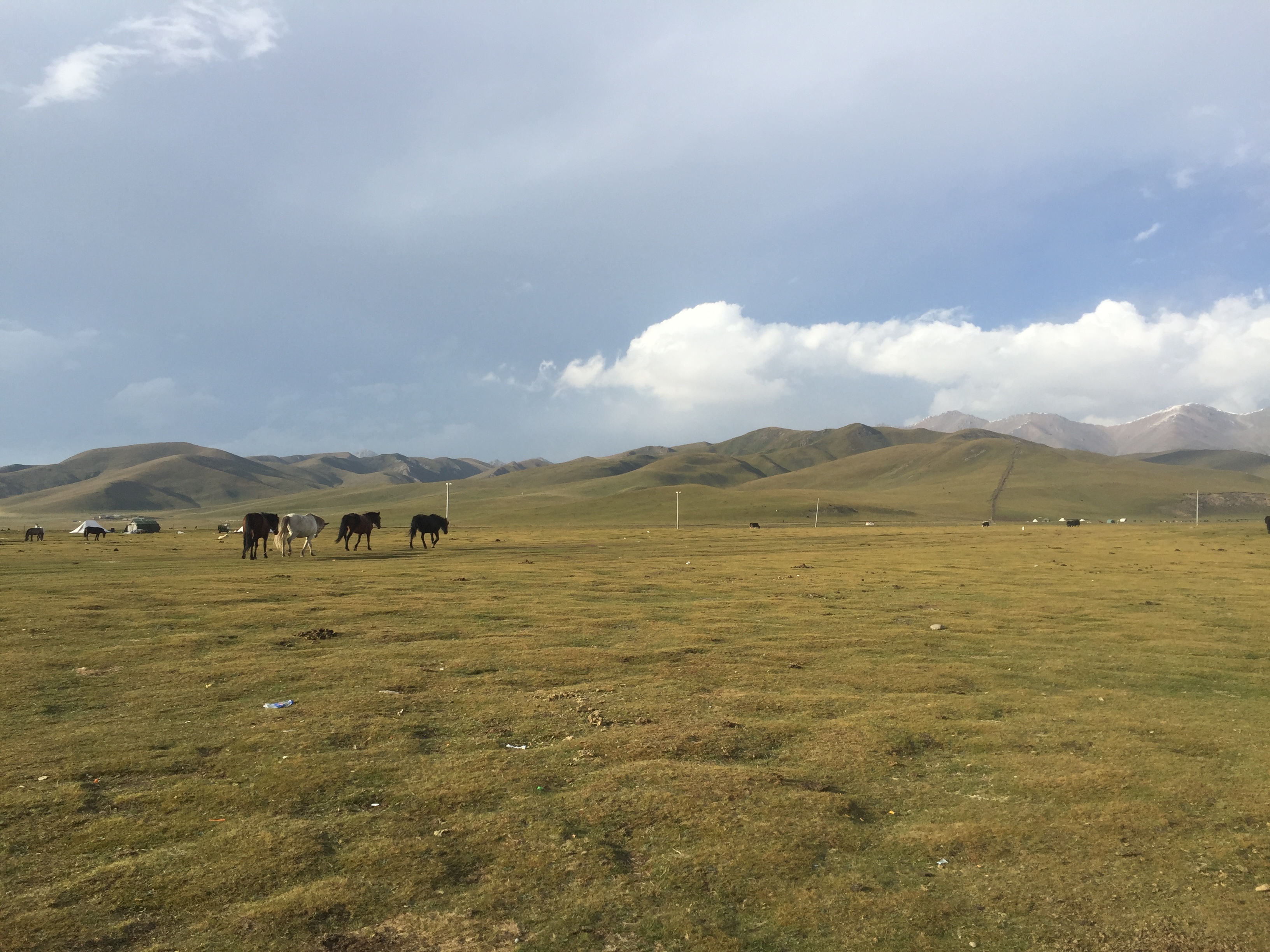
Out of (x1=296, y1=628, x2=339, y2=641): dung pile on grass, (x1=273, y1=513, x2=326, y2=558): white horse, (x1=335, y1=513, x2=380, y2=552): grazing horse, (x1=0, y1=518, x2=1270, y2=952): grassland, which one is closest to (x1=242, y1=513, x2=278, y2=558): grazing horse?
(x1=273, y1=513, x2=326, y2=558): white horse

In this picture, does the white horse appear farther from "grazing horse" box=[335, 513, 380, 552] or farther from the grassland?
the grassland

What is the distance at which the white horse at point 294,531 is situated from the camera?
131ft

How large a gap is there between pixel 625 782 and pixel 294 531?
37.4 m

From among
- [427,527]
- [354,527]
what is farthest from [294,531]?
[427,527]

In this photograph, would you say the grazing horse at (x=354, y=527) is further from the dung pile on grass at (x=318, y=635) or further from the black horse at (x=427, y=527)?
the dung pile on grass at (x=318, y=635)

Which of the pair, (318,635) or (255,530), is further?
(255,530)

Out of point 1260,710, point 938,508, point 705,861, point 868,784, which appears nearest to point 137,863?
point 705,861

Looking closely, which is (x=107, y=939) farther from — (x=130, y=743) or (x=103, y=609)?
(x=103, y=609)

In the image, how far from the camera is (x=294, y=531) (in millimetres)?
40688

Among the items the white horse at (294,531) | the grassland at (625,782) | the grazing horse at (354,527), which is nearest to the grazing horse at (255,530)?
the white horse at (294,531)

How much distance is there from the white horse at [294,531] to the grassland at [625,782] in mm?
21121

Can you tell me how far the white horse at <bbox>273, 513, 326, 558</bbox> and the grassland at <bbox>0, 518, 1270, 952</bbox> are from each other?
69.3 ft

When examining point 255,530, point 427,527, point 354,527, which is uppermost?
point 255,530

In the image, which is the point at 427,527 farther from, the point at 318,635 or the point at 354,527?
the point at 318,635
